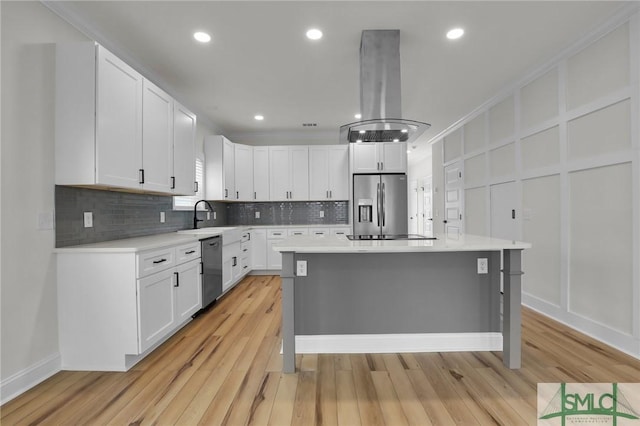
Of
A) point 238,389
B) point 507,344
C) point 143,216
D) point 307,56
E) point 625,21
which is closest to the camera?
point 238,389

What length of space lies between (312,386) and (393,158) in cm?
414

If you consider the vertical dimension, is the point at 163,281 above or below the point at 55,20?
below

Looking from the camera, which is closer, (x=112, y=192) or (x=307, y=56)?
(x=112, y=192)

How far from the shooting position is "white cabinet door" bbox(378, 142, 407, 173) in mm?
5355

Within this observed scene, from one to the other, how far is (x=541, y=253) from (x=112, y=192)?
437cm

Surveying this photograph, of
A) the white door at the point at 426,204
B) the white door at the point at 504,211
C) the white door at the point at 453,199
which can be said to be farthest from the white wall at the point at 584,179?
the white door at the point at 426,204

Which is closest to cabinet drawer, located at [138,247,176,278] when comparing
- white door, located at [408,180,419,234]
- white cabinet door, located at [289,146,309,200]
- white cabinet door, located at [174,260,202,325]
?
white cabinet door, located at [174,260,202,325]

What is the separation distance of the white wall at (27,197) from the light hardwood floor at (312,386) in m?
0.27

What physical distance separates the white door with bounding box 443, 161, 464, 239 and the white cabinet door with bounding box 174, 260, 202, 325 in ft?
14.0

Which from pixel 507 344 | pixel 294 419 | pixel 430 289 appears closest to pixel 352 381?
pixel 294 419

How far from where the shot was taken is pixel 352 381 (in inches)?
82.3

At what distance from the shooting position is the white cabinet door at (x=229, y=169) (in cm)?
510

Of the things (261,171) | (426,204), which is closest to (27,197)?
(261,171)

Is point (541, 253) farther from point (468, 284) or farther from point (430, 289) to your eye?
point (430, 289)
